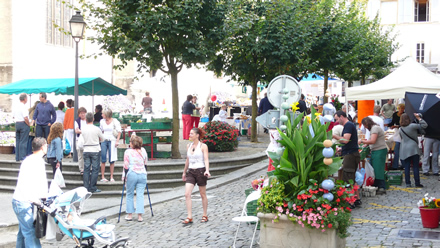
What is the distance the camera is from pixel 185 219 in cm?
991

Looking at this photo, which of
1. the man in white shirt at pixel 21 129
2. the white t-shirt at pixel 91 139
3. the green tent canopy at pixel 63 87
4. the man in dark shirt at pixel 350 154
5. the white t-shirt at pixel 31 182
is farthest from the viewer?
the green tent canopy at pixel 63 87

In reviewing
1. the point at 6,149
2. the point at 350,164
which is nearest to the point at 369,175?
the point at 350,164

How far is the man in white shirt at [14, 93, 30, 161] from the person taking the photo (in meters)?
15.2

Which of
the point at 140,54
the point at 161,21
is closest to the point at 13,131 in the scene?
the point at 140,54

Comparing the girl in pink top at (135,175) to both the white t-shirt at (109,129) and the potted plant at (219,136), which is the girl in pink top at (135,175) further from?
the potted plant at (219,136)

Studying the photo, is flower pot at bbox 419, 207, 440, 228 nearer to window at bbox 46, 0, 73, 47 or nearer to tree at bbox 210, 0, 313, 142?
tree at bbox 210, 0, 313, 142

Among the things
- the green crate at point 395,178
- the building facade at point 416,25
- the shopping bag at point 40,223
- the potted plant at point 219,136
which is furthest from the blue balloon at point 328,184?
the building facade at point 416,25

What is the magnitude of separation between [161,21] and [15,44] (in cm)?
1549

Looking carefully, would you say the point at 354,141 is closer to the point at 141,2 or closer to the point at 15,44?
the point at 141,2

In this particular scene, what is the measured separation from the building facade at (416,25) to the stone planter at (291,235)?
36.2 metres

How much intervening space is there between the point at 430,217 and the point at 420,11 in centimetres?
3635

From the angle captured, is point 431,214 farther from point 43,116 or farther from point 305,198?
point 43,116

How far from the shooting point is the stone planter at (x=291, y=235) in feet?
23.9

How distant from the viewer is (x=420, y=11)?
41625mm
